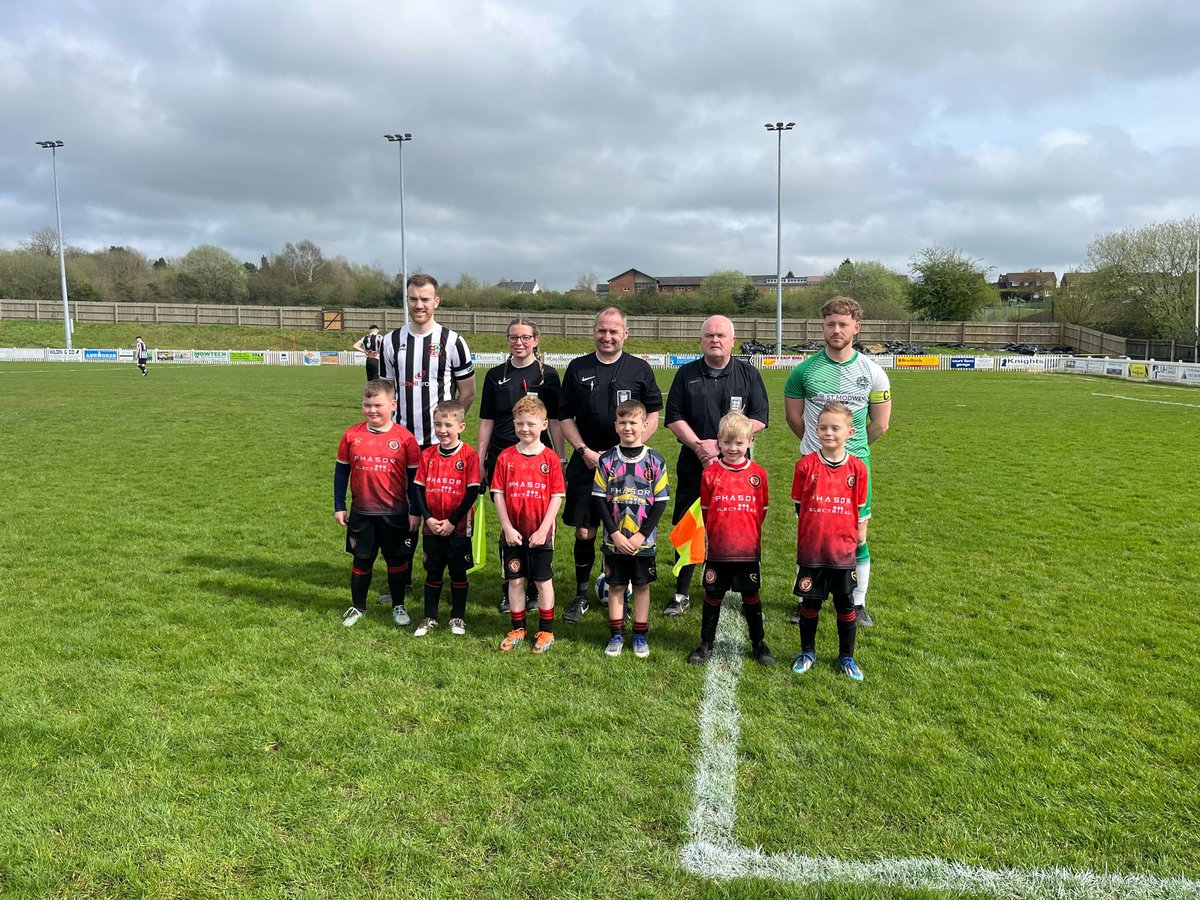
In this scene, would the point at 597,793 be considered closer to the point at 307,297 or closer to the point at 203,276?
the point at 307,297

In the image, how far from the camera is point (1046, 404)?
2048cm

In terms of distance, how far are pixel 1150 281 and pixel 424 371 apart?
205ft

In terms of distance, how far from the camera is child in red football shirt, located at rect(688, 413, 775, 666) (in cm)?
419

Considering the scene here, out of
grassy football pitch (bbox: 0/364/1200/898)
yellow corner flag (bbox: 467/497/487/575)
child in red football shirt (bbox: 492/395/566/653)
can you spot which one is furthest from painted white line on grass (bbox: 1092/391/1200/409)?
yellow corner flag (bbox: 467/497/487/575)

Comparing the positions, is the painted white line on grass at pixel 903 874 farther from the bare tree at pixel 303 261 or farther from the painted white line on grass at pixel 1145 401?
the bare tree at pixel 303 261

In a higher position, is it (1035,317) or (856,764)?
(1035,317)

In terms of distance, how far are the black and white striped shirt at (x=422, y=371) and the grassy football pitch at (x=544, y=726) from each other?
56.0 inches

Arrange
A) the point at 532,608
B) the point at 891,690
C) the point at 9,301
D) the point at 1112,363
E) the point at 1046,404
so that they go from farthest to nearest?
the point at 9,301 < the point at 1112,363 < the point at 1046,404 < the point at 532,608 < the point at 891,690

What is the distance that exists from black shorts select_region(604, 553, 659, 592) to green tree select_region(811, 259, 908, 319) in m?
64.6

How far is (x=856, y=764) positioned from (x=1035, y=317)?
234ft

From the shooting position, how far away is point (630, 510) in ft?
14.5

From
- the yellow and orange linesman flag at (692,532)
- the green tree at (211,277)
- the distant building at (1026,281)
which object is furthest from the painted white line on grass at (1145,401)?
the distant building at (1026,281)

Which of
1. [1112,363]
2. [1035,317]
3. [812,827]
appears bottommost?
[812,827]

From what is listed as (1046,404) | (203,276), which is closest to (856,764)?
(1046,404)
